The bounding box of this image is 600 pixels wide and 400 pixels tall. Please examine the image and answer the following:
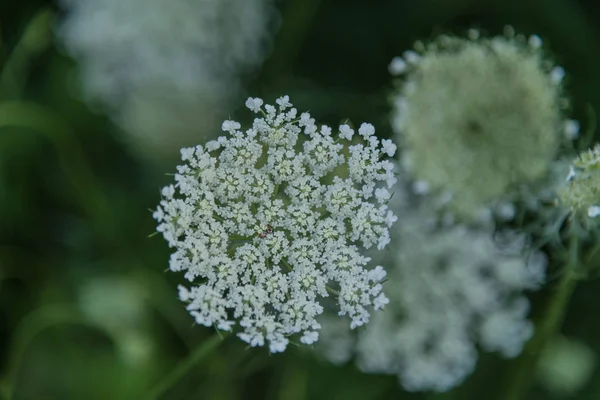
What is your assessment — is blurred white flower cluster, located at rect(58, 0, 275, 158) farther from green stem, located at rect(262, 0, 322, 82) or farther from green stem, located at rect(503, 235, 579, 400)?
green stem, located at rect(503, 235, 579, 400)

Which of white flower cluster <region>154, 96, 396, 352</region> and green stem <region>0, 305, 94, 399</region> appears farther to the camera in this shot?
green stem <region>0, 305, 94, 399</region>

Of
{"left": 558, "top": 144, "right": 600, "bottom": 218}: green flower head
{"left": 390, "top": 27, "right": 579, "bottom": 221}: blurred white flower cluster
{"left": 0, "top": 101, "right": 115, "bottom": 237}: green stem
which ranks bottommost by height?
{"left": 558, "top": 144, "right": 600, "bottom": 218}: green flower head

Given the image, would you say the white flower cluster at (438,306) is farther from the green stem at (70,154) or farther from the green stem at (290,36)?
the green stem at (70,154)

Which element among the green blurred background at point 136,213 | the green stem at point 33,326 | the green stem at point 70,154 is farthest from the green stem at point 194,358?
the green stem at point 70,154

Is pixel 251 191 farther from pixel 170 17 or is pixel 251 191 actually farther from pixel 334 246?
pixel 170 17

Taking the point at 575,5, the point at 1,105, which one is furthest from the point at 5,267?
the point at 575,5

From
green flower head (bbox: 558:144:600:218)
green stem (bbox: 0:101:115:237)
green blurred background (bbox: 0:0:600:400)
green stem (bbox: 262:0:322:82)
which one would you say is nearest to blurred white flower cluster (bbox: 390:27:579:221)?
green flower head (bbox: 558:144:600:218)
